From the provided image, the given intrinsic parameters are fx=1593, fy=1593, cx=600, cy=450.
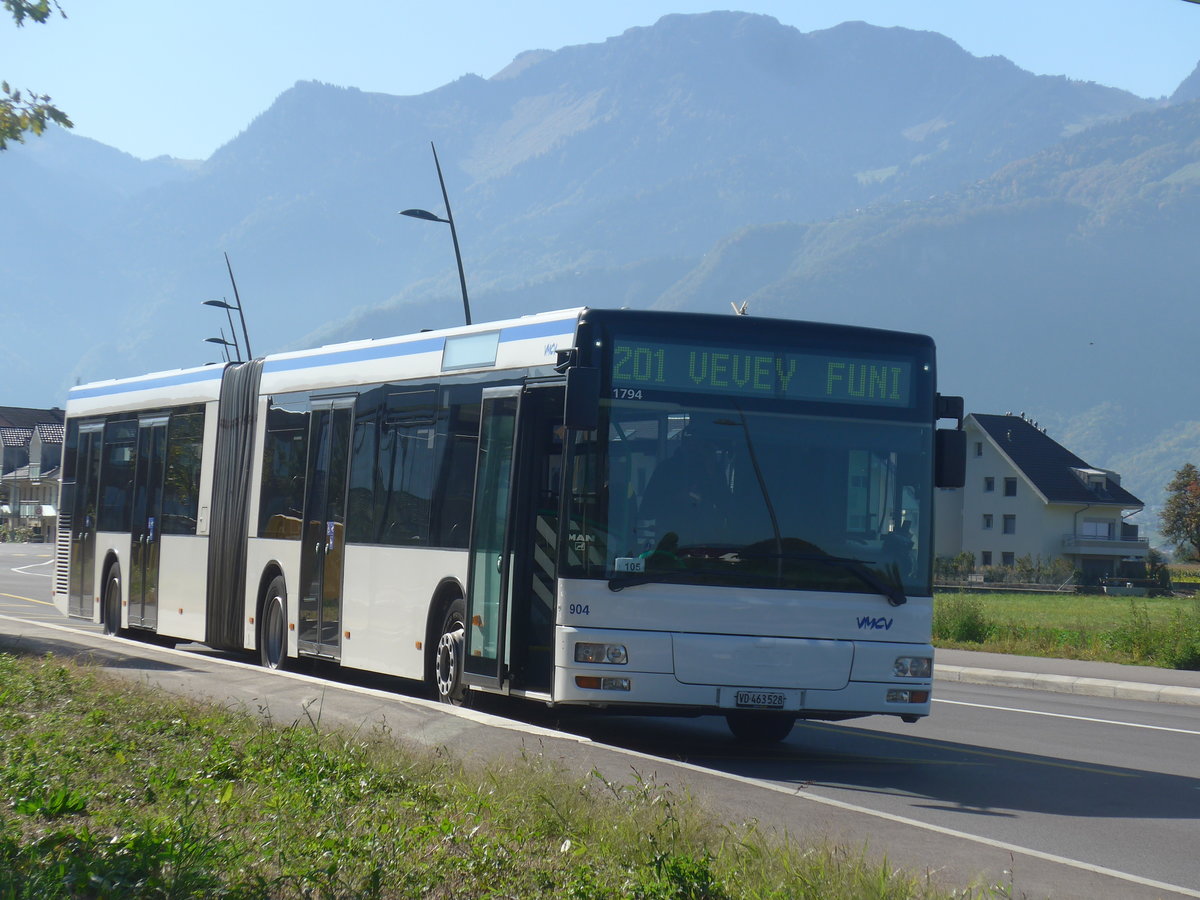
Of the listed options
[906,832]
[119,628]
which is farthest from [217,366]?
[906,832]

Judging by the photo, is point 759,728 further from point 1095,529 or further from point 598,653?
point 1095,529

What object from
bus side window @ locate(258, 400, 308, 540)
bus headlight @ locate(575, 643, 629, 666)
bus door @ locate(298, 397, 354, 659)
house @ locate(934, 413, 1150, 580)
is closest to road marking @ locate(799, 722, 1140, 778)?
bus headlight @ locate(575, 643, 629, 666)

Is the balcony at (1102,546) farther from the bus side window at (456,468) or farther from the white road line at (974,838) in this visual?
the white road line at (974,838)

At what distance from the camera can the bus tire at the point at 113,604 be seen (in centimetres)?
2123

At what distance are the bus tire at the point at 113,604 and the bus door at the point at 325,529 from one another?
6.17m

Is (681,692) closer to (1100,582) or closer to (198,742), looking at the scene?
(198,742)

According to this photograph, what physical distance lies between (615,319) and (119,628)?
1233 cm

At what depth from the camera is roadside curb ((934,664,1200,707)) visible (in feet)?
64.7

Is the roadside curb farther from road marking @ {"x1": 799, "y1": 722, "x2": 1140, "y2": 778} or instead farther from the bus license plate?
the bus license plate

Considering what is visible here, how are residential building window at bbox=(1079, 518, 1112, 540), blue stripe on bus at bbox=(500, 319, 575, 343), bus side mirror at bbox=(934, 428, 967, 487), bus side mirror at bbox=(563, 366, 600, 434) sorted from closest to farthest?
bus side mirror at bbox=(563, 366, 600, 434) < bus side mirror at bbox=(934, 428, 967, 487) < blue stripe on bus at bbox=(500, 319, 575, 343) < residential building window at bbox=(1079, 518, 1112, 540)

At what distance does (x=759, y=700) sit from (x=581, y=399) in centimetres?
242

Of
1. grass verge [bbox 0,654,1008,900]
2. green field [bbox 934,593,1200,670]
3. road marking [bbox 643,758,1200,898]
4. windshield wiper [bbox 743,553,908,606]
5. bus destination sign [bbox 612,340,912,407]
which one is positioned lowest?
road marking [bbox 643,758,1200,898]

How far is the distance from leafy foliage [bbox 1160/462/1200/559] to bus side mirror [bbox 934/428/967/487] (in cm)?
10351

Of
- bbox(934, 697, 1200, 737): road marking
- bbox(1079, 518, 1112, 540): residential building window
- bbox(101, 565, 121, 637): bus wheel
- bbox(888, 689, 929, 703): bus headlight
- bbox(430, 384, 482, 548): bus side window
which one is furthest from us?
bbox(1079, 518, 1112, 540): residential building window
